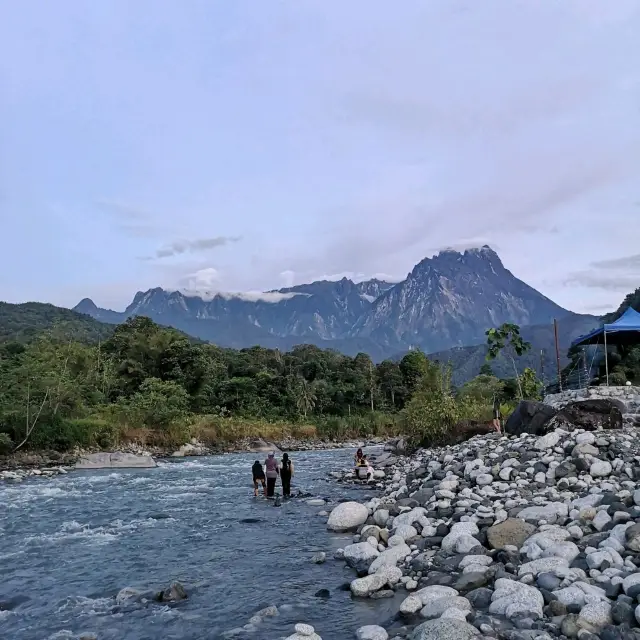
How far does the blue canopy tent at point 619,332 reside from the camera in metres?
24.6

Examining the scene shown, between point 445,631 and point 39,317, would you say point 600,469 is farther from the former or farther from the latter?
point 39,317

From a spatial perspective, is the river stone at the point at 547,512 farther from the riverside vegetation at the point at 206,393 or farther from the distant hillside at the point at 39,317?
the distant hillside at the point at 39,317

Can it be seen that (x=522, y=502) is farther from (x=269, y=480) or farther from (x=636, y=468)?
(x=269, y=480)

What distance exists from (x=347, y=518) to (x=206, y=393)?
4777 cm

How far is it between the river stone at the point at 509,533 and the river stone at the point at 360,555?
2.05 meters

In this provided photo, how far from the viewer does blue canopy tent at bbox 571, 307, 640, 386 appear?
80.7ft

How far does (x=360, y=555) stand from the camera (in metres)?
10.5

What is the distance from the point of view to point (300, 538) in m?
13.0

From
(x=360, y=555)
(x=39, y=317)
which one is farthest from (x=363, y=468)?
(x=39, y=317)

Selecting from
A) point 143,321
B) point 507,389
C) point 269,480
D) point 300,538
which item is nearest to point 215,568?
point 300,538

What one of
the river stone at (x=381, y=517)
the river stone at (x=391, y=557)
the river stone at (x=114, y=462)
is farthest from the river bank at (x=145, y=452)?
the river stone at (x=391, y=557)

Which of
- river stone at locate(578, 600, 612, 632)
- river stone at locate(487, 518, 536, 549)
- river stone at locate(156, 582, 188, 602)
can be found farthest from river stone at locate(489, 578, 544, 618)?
river stone at locate(156, 582, 188, 602)

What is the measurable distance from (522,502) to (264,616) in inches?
234

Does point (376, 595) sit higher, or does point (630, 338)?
point (630, 338)
